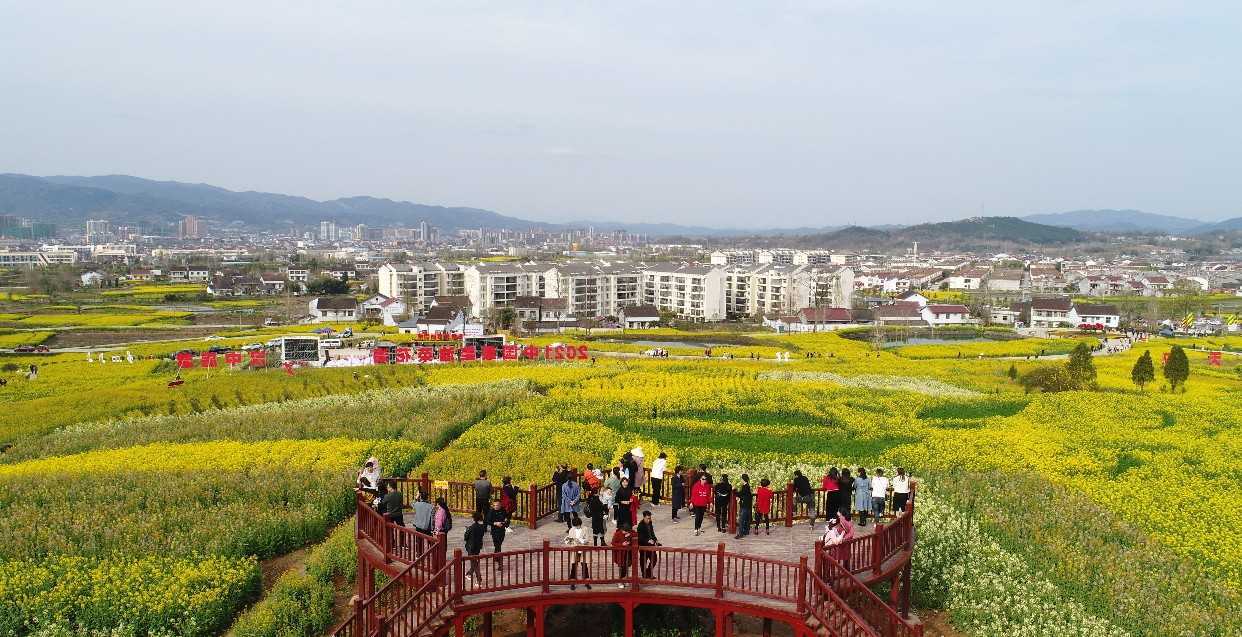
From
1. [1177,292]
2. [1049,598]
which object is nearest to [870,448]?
[1049,598]

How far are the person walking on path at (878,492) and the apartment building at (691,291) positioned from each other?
7296cm

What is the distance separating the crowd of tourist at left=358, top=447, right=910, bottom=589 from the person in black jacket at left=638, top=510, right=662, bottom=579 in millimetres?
14

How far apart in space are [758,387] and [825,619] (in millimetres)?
26580

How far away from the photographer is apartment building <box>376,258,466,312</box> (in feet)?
313

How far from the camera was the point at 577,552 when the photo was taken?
38.7 ft

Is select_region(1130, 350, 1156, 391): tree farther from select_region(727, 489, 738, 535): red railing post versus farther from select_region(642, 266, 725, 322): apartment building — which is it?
select_region(642, 266, 725, 322): apartment building

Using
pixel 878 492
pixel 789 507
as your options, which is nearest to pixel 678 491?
pixel 789 507

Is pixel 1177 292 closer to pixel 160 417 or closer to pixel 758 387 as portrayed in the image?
pixel 758 387

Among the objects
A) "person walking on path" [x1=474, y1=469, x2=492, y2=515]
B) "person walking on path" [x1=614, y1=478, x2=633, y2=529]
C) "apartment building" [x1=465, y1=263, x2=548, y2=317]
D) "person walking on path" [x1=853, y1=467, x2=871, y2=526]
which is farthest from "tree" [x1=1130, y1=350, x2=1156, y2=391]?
"apartment building" [x1=465, y1=263, x2=548, y2=317]

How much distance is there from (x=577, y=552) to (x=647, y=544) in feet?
3.54

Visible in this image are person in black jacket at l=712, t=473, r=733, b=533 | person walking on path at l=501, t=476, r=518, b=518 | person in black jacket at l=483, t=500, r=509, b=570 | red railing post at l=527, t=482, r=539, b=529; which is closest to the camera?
person in black jacket at l=483, t=500, r=509, b=570

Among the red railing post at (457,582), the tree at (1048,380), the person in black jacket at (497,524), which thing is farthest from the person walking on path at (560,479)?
the tree at (1048,380)

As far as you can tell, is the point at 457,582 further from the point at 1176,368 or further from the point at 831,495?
the point at 1176,368

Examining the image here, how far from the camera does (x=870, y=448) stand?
2644 cm
